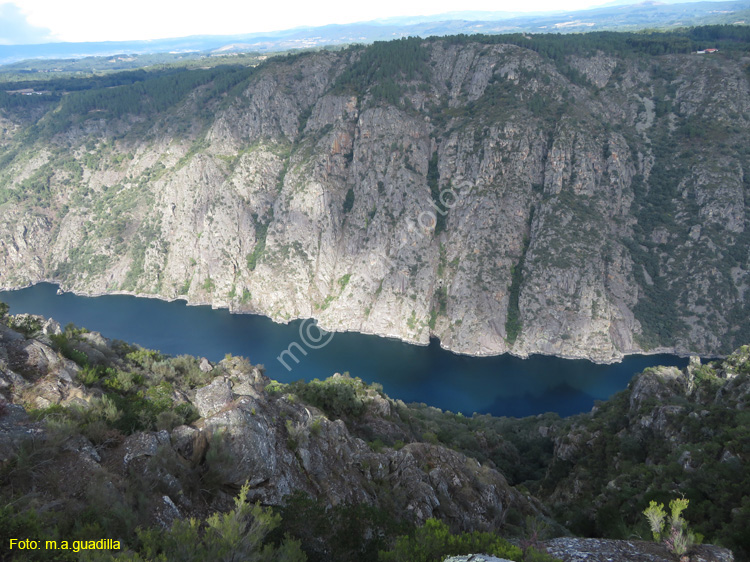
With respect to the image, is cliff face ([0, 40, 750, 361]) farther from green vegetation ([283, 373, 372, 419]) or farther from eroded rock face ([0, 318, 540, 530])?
eroded rock face ([0, 318, 540, 530])

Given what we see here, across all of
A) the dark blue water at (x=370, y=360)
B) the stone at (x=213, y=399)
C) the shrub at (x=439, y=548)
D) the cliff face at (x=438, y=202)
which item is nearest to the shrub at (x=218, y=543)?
the shrub at (x=439, y=548)

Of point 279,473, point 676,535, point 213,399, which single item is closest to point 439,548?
point 279,473

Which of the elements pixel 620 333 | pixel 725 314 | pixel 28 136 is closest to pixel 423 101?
pixel 620 333

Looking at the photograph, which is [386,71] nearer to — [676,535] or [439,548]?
[676,535]

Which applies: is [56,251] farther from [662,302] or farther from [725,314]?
[725,314]

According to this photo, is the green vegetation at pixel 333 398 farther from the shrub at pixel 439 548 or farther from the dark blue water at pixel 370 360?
the dark blue water at pixel 370 360
